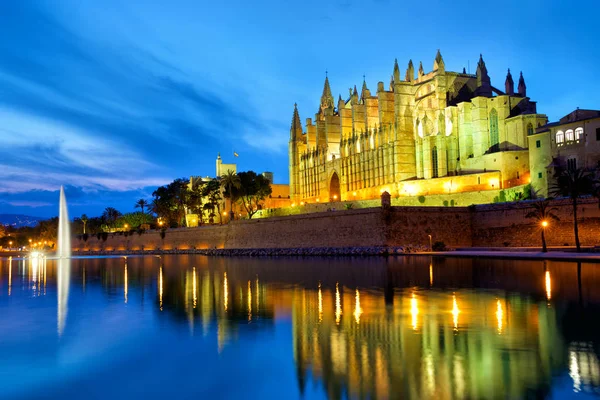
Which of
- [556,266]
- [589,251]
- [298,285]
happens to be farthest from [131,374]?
[589,251]

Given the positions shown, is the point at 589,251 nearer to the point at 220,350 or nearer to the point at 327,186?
the point at 220,350

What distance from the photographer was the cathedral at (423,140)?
51312 millimetres

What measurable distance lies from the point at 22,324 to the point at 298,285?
961cm

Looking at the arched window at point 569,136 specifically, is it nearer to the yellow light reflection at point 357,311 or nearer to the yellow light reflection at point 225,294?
the yellow light reflection at point 225,294

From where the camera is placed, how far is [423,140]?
57688mm

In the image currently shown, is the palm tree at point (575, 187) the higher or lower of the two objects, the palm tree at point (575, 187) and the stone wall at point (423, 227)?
the higher

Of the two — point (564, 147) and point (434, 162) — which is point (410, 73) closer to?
point (434, 162)

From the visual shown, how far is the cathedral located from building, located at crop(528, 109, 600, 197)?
15.2ft

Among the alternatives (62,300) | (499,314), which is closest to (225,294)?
(62,300)

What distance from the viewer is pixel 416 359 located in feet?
29.1

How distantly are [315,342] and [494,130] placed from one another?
47.1 metres

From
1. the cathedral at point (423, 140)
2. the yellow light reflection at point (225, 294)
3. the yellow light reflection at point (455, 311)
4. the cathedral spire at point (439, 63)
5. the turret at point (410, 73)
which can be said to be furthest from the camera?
the turret at point (410, 73)

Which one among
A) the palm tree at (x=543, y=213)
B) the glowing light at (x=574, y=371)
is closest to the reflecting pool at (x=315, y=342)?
the glowing light at (x=574, y=371)

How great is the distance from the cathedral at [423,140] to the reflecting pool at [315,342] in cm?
3393
